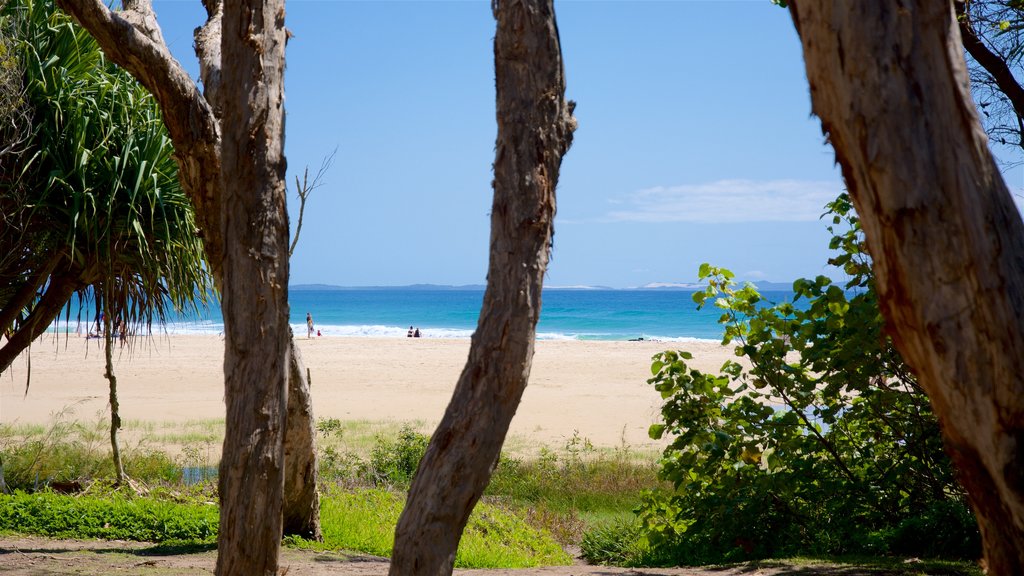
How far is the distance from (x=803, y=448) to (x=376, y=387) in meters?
17.8

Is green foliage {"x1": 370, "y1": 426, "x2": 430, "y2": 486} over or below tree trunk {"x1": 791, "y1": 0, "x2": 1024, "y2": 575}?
below

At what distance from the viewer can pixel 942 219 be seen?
1.51m

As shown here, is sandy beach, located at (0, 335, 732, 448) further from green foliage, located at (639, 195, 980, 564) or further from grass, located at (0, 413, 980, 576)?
green foliage, located at (639, 195, 980, 564)

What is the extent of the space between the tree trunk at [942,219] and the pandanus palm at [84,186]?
552cm

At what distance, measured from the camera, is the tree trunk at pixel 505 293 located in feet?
8.96

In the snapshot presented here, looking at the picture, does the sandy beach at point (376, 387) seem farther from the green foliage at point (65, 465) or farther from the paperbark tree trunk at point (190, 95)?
the paperbark tree trunk at point (190, 95)

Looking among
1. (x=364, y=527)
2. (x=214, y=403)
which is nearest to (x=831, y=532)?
(x=364, y=527)

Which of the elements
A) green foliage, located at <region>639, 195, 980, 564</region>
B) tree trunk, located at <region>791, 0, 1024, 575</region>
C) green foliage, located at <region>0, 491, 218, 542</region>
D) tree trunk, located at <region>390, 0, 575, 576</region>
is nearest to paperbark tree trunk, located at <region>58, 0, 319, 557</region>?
tree trunk, located at <region>390, 0, 575, 576</region>

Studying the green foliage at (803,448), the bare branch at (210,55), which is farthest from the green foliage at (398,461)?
the bare branch at (210,55)

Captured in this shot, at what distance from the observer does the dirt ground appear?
4.71 m

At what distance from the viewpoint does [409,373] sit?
26250 millimetres

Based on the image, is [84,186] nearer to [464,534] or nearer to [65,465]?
[65,465]

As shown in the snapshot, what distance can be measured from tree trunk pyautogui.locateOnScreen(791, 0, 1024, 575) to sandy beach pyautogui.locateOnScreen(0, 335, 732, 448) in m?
8.90

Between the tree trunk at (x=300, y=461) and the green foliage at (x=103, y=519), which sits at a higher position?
the tree trunk at (x=300, y=461)
